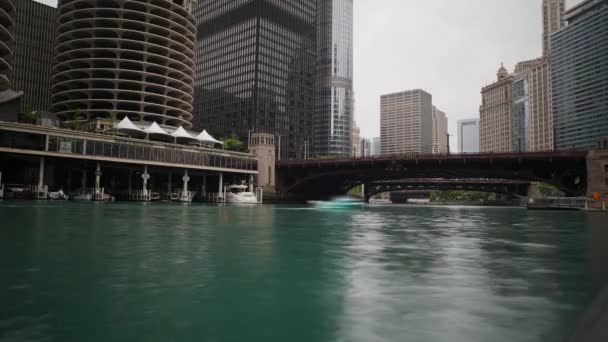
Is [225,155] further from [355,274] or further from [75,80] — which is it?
[355,274]

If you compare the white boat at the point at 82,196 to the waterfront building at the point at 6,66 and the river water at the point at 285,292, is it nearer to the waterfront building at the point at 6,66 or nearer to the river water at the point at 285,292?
the waterfront building at the point at 6,66

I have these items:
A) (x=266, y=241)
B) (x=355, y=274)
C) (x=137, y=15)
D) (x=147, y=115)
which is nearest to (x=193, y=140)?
(x=147, y=115)

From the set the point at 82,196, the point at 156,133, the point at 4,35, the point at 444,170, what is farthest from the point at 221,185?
the point at 4,35

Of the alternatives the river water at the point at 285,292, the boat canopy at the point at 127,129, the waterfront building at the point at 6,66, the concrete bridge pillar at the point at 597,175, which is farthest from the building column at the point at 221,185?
the river water at the point at 285,292

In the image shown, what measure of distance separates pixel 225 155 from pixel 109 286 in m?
103

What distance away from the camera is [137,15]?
116 metres

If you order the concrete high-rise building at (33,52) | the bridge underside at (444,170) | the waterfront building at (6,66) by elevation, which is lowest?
the bridge underside at (444,170)

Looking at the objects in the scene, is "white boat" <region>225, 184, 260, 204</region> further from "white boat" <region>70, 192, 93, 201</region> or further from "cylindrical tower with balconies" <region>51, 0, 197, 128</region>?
"white boat" <region>70, 192, 93, 201</region>

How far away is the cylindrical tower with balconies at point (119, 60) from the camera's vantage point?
4400 inches

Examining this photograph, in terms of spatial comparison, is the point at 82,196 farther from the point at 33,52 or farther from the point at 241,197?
the point at 33,52

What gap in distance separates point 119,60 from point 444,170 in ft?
272

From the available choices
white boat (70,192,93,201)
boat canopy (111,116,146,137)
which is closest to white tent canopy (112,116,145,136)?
boat canopy (111,116,146,137)

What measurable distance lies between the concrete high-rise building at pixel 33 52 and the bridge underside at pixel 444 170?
105784mm

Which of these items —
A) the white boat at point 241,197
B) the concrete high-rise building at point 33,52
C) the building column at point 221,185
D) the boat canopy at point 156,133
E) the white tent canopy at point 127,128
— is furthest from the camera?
the concrete high-rise building at point 33,52
